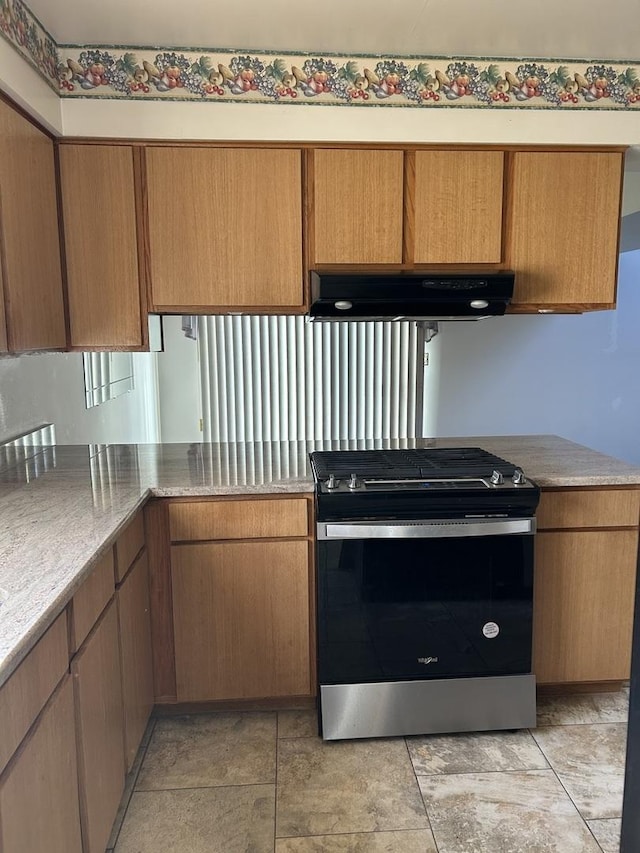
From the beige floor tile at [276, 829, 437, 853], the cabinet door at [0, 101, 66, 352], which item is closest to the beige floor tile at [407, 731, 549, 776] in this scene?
the beige floor tile at [276, 829, 437, 853]

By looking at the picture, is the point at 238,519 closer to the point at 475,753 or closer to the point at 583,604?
the point at 475,753

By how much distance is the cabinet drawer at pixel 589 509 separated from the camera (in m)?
2.24

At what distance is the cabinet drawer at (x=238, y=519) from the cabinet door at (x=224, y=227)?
30.6 inches

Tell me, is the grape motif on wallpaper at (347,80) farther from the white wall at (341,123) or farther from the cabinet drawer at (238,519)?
the cabinet drawer at (238,519)

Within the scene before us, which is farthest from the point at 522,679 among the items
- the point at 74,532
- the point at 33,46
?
the point at 33,46

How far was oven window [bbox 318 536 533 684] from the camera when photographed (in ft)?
6.95

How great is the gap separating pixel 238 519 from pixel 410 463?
2.22ft

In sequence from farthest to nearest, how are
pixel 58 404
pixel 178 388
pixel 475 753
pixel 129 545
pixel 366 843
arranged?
pixel 178 388 → pixel 58 404 → pixel 475 753 → pixel 129 545 → pixel 366 843

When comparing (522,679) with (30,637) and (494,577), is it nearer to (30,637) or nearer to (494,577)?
(494,577)

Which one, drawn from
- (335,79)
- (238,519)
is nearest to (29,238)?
(238,519)

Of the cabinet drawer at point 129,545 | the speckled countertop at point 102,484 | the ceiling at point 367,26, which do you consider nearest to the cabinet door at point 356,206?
the ceiling at point 367,26

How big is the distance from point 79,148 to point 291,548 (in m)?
1.63

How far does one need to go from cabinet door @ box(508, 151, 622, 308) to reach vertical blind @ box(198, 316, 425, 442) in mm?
2193

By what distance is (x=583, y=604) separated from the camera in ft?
7.58
